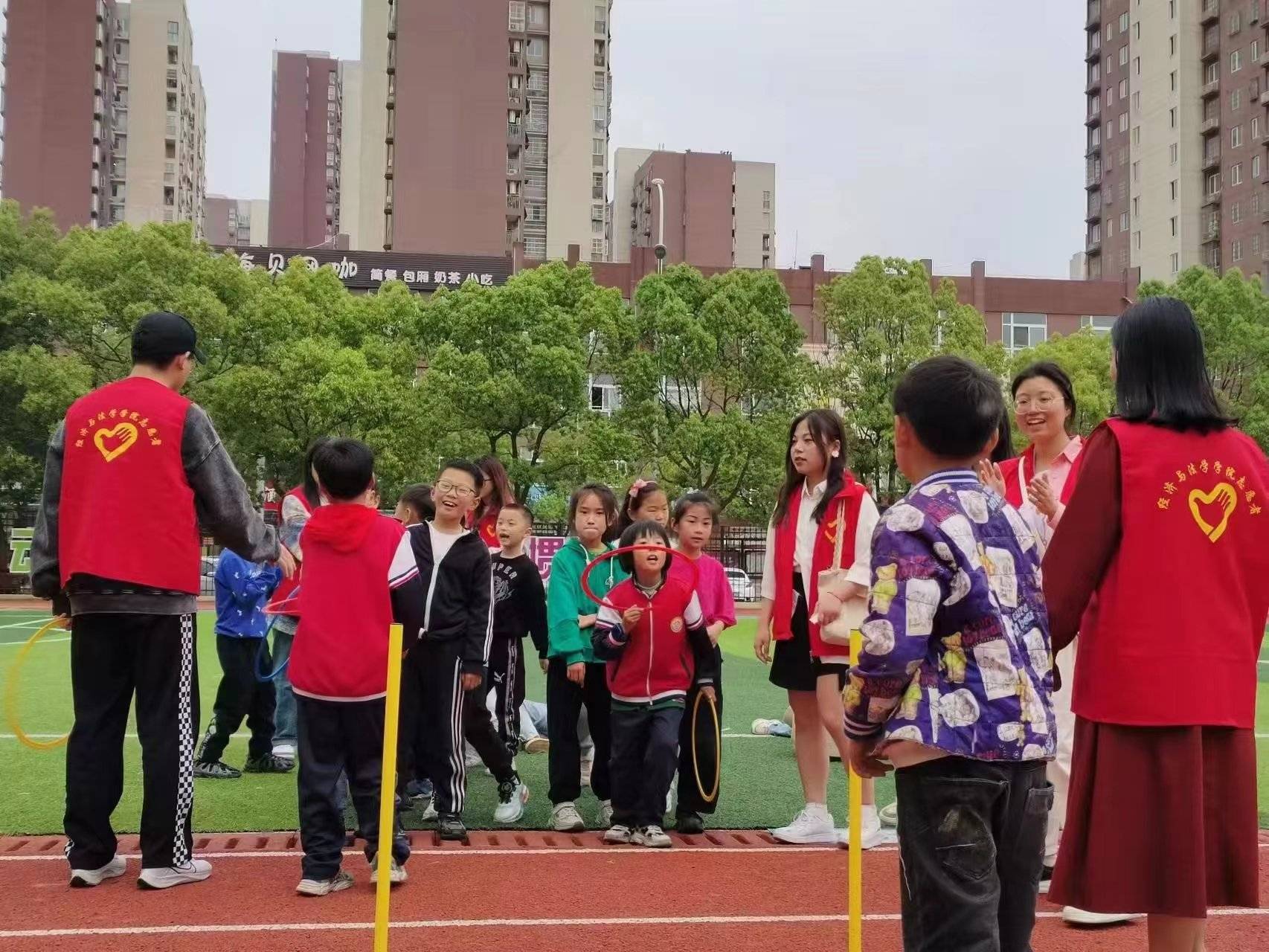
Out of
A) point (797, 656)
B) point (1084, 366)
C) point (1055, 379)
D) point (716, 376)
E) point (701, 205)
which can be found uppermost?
point (701, 205)

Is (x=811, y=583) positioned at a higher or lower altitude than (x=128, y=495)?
lower

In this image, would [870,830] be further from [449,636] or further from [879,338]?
[879,338]

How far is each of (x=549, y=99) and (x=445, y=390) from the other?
130 feet

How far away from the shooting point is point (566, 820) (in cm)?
656

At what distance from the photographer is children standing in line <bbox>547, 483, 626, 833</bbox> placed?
673 centimetres

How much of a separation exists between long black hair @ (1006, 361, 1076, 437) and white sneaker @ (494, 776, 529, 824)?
11.1ft

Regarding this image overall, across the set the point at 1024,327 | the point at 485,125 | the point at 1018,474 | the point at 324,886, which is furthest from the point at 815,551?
the point at 485,125

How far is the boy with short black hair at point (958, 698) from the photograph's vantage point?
9.54ft

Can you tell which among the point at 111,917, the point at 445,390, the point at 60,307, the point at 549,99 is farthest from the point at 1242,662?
the point at 549,99

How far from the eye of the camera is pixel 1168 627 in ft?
11.1

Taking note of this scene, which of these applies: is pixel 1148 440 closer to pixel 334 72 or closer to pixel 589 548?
pixel 589 548

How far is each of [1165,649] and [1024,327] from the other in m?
60.0

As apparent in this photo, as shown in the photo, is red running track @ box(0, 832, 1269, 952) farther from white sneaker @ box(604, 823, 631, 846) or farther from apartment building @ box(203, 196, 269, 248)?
apartment building @ box(203, 196, 269, 248)

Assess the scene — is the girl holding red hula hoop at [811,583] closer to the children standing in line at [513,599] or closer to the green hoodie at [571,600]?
the green hoodie at [571,600]
